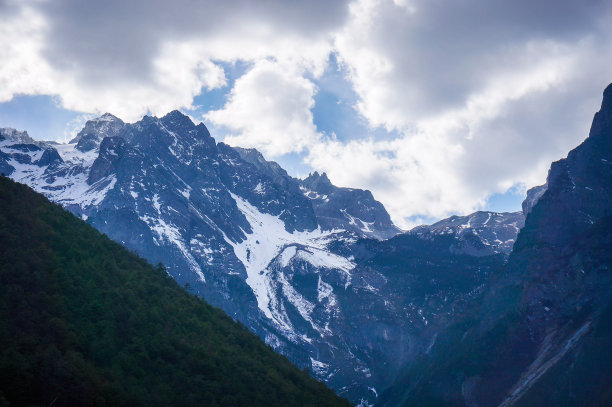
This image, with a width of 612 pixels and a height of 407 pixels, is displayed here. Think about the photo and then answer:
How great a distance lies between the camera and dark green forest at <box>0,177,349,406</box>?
6594 cm

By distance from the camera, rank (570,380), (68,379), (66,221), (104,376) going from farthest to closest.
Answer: (570,380) → (66,221) → (104,376) → (68,379)

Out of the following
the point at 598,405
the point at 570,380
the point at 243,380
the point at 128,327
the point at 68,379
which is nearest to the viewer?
the point at 68,379

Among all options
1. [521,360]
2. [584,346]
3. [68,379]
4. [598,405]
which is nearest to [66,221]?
[68,379]

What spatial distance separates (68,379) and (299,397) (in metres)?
50.5

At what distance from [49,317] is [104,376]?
1248 cm

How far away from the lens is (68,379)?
212 feet

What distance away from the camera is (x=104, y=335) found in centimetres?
8312

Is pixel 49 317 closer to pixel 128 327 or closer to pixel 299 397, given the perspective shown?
pixel 128 327

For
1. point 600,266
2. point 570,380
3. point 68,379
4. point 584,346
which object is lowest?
point 68,379

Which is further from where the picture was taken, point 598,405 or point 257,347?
point 598,405

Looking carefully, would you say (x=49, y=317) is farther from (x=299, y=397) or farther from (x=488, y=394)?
(x=488, y=394)

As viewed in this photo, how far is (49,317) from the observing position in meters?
77.2

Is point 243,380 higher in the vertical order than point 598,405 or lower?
lower

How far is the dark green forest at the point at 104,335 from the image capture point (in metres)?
65.9
